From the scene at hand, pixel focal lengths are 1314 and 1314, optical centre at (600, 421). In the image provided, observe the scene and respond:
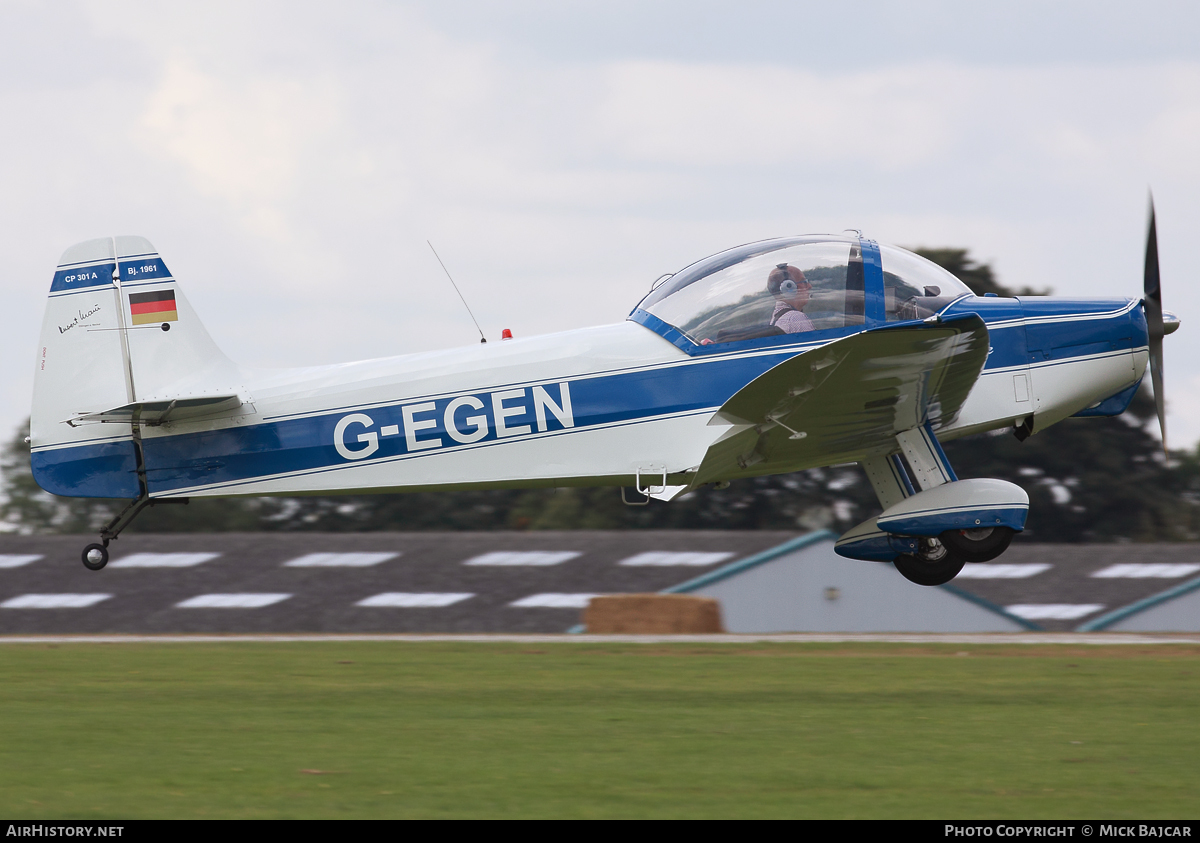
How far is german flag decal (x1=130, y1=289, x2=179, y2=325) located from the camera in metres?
9.36

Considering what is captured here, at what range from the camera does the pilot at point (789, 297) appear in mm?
8422

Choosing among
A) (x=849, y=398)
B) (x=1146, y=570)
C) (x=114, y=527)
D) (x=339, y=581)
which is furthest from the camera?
(x=1146, y=570)

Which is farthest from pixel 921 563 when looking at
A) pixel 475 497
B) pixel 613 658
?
pixel 475 497

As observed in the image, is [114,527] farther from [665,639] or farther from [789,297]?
[665,639]

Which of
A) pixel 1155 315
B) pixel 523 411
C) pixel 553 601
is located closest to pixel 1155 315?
pixel 1155 315

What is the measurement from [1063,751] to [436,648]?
963 centimetres

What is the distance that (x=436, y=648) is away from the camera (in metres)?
16.9

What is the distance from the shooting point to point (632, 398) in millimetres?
8672

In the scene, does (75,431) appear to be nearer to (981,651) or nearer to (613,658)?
(613,658)

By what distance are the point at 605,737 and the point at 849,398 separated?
3.07m

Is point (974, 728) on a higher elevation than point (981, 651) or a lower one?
higher

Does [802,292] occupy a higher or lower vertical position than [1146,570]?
higher

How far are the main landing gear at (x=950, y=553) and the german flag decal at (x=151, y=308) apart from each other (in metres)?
5.40

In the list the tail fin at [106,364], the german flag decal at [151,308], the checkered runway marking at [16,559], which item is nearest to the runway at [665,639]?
the checkered runway marking at [16,559]
